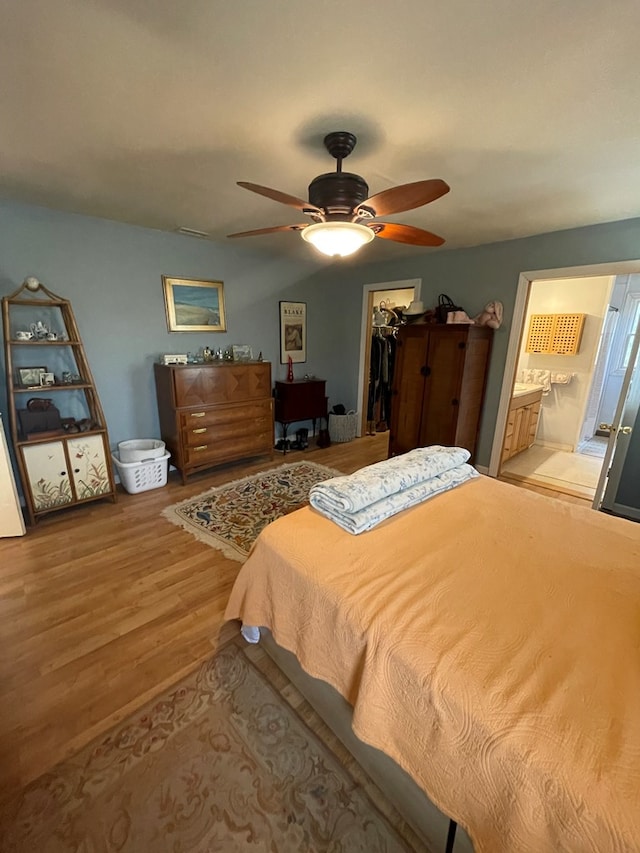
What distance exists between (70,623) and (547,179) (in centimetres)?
358

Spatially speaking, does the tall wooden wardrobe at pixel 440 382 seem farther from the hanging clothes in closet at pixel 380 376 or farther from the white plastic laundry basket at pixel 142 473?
the white plastic laundry basket at pixel 142 473

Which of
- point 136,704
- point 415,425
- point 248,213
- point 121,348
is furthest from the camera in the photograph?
point 415,425

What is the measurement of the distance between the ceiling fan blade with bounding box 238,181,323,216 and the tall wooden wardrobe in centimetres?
209

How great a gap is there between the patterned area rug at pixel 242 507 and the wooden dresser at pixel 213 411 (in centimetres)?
39

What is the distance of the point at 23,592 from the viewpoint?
2.03m

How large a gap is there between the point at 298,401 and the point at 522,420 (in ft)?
9.01

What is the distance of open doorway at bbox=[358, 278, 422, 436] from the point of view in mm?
4676

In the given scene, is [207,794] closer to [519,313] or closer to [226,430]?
[226,430]

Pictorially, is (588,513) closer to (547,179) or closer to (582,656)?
(582,656)

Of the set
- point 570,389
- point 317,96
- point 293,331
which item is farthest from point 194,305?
point 570,389

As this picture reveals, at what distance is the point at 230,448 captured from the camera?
3.67 meters

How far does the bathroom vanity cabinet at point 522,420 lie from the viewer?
3838 millimetres

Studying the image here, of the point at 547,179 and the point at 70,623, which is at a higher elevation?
the point at 547,179

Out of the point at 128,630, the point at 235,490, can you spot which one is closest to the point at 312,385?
the point at 235,490
